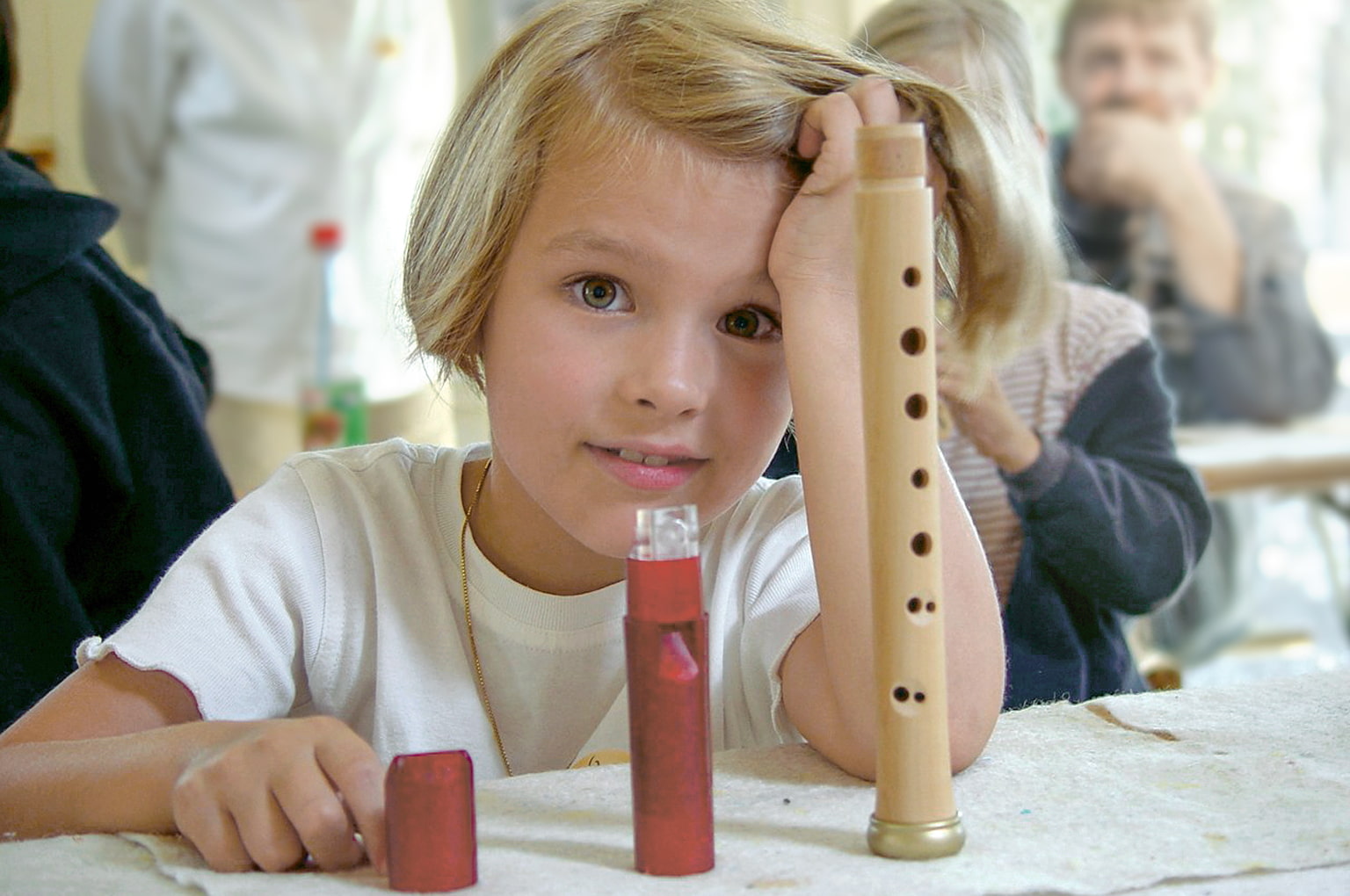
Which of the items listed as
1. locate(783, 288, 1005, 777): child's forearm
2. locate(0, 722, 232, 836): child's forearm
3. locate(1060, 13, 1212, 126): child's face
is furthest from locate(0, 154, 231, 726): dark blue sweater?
locate(1060, 13, 1212, 126): child's face

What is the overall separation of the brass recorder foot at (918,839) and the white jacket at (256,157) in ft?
6.76

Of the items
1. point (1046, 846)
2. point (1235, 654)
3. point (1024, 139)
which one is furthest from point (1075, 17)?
point (1046, 846)

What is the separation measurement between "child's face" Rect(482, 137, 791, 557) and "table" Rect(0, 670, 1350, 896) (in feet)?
0.55

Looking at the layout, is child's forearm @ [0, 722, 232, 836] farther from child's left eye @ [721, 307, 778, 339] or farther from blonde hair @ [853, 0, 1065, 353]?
blonde hair @ [853, 0, 1065, 353]

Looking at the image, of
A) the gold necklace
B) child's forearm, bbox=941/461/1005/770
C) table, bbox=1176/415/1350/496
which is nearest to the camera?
child's forearm, bbox=941/461/1005/770

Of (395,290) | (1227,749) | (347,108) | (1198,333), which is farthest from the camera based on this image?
(1198,333)

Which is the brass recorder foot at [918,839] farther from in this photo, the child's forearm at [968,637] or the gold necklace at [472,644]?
the gold necklace at [472,644]

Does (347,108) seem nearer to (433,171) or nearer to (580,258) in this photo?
(433,171)

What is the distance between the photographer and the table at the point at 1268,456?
2611 mm

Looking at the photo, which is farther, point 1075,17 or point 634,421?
point 1075,17

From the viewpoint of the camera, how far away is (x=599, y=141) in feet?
2.83

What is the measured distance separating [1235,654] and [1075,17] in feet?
4.63

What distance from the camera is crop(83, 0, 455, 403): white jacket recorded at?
2617 millimetres

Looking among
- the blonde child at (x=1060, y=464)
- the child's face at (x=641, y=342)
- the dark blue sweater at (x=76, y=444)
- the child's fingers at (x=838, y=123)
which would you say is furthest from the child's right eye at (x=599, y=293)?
the dark blue sweater at (x=76, y=444)
